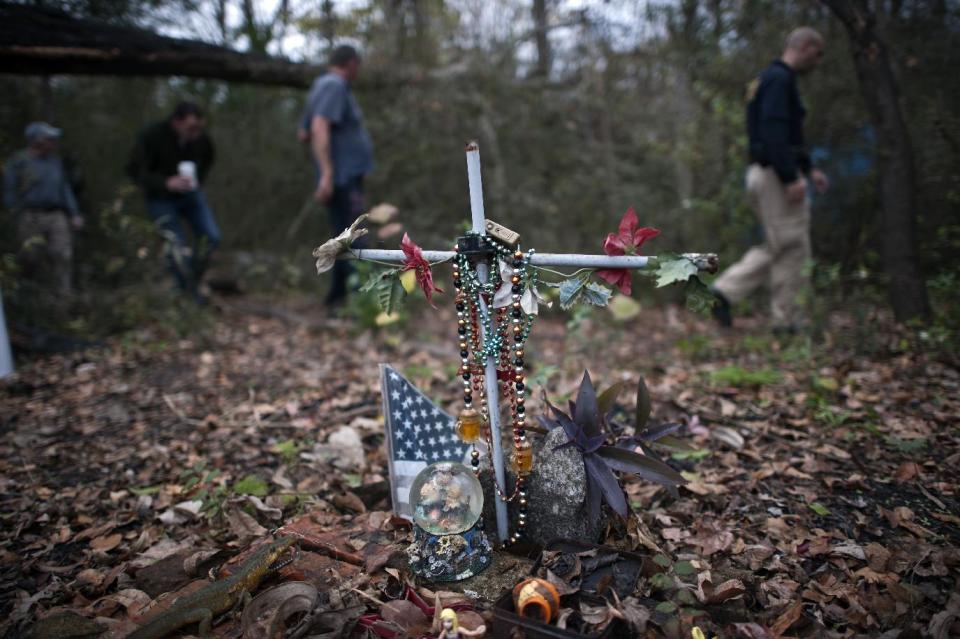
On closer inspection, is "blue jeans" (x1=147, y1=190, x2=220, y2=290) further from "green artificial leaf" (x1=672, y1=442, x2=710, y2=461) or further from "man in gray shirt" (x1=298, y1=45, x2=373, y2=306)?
"green artificial leaf" (x1=672, y1=442, x2=710, y2=461)

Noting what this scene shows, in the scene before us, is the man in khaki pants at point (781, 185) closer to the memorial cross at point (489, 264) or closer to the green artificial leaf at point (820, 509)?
the green artificial leaf at point (820, 509)

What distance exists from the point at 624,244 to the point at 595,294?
19cm

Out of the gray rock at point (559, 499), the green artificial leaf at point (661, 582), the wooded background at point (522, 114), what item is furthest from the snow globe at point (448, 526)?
the wooded background at point (522, 114)

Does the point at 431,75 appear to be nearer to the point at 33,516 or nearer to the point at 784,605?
the point at 33,516

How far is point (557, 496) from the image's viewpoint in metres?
2.10

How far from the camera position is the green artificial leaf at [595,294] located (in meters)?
1.91

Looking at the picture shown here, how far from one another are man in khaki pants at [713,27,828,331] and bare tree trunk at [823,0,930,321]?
353 mm

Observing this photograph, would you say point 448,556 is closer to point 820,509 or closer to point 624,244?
point 624,244

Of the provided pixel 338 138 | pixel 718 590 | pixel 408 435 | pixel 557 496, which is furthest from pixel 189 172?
pixel 718 590

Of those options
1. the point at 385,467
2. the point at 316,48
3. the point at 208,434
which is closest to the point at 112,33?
the point at 316,48

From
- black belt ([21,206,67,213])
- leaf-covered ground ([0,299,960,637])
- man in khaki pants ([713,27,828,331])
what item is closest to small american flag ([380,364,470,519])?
leaf-covered ground ([0,299,960,637])

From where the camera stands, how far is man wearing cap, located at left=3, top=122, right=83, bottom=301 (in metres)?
5.33

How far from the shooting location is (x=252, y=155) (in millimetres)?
7734

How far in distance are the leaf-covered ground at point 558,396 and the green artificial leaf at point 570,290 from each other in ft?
2.93
